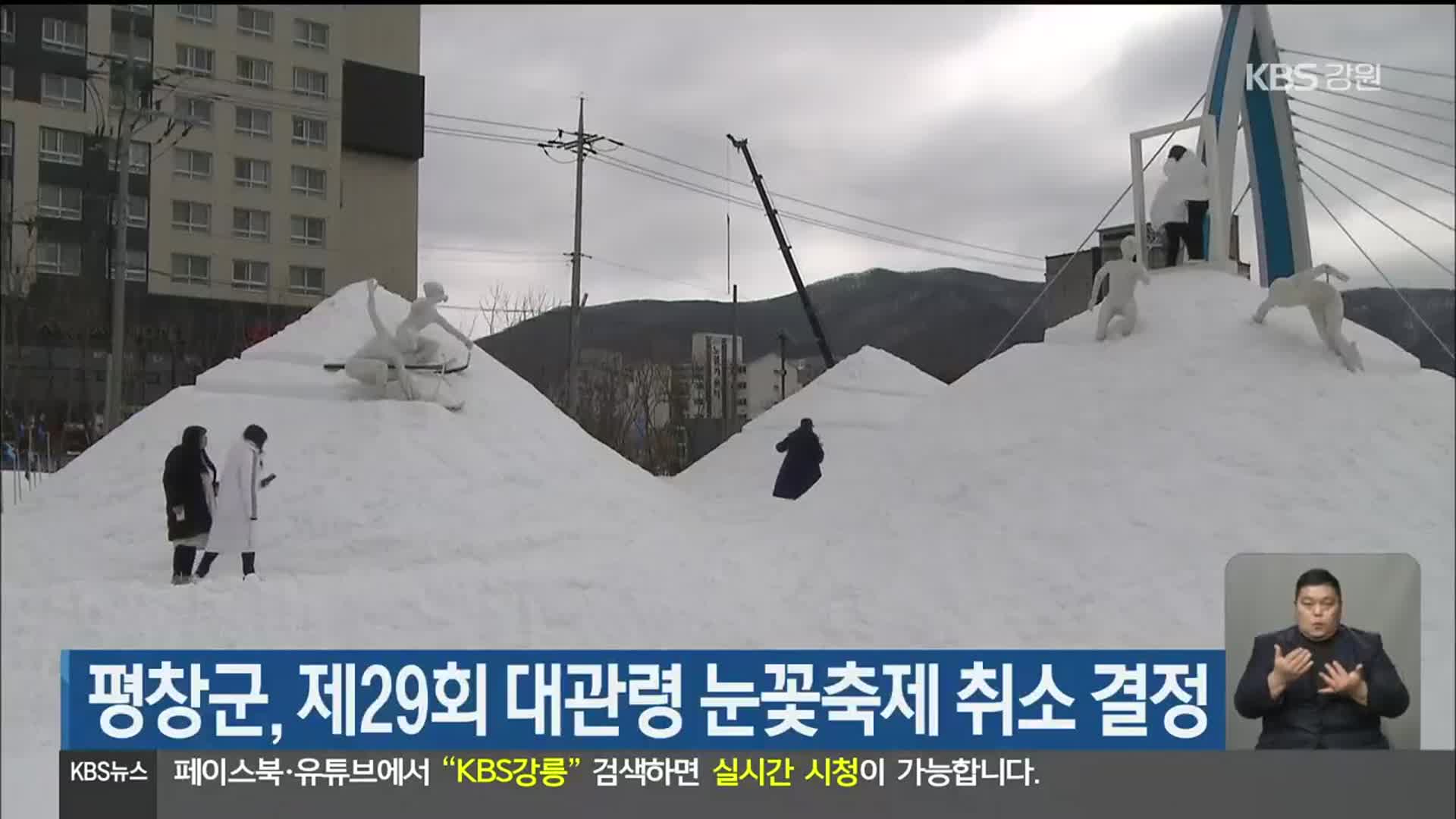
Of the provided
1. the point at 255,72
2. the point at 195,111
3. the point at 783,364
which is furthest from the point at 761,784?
the point at 195,111

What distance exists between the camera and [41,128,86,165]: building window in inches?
262

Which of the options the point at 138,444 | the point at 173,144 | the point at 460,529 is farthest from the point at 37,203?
the point at 460,529

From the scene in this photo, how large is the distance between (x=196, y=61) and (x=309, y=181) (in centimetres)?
114

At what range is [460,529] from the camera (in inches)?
305

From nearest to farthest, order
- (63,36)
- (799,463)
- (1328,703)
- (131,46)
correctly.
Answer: (1328,703)
(63,36)
(131,46)
(799,463)

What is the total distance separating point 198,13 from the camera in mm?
7121

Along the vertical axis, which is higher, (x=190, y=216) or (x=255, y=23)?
(x=255, y=23)

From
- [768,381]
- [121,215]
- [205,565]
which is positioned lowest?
[205,565]

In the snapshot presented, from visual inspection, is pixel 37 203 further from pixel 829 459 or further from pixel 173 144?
pixel 829 459

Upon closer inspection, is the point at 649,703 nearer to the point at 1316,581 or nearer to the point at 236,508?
the point at 1316,581

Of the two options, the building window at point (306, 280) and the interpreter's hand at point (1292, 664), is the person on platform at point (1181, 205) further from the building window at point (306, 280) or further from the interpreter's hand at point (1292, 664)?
the building window at point (306, 280)

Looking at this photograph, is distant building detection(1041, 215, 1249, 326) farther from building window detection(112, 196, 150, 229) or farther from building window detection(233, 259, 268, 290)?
building window detection(112, 196, 150, 229)

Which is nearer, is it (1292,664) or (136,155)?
(1292,664)

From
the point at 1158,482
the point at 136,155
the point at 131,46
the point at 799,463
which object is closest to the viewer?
the point at 1158,482
